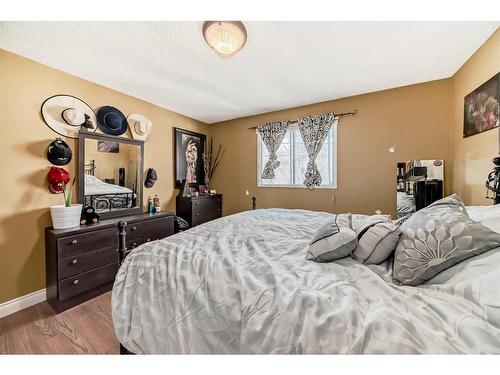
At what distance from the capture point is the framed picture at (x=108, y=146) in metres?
2.50

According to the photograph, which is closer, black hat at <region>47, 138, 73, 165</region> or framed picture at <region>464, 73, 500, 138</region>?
framed picture at <region>464, 73, 500, 138</region>

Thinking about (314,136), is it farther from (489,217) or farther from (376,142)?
(489,217)

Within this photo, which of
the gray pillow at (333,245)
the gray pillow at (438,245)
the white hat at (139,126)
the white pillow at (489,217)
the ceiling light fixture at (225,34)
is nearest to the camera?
the gray pillow at (438,245)

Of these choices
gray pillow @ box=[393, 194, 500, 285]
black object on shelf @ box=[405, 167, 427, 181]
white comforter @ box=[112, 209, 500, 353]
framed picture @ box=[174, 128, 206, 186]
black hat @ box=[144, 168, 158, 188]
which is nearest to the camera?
white comforter @ box=[112, 209, 500, 353]

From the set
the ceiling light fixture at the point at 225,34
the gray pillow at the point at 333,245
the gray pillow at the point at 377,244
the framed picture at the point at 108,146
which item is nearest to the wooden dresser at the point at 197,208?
the framed picture at the point at 108,146

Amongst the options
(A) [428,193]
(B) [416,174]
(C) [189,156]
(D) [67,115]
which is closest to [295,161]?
(B) [416,174]

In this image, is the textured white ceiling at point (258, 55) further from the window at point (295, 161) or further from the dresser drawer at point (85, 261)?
the dresser drawer at point (85, 261)

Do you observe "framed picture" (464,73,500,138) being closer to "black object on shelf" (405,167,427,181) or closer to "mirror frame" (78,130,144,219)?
"black object on shelf" (405,167,427,181)

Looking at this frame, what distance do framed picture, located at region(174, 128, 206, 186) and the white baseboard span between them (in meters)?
2.12

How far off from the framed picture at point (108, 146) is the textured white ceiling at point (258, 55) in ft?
2.41

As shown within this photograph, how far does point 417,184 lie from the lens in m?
2.48

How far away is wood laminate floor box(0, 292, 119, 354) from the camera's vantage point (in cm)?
145

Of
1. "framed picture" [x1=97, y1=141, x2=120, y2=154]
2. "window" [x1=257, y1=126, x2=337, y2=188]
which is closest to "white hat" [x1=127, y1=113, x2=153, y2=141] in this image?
"framed picture" [x1=97, y1=141, x2=120, y2=154]
